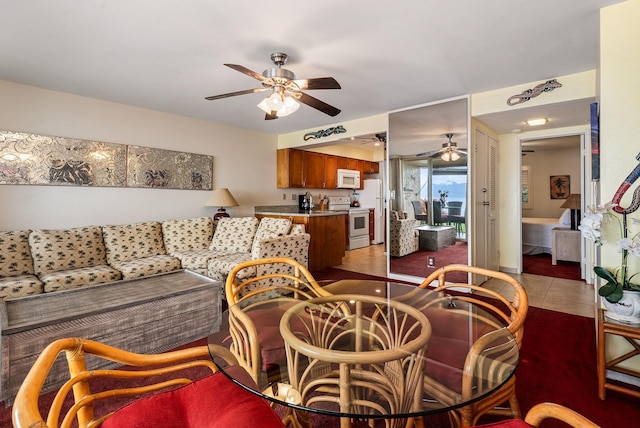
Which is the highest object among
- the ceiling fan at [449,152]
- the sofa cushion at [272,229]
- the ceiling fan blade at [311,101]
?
the ceiling fan blade at [311,101]

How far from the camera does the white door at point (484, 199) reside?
3697 millimetres


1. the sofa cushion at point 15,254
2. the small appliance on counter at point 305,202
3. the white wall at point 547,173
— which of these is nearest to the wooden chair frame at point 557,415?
the sofa cushion at point 15,254

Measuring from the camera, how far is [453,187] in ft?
12.5

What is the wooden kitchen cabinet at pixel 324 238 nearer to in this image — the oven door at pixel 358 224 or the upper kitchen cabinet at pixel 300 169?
the upper kitchen cabinet at pixel 300 169

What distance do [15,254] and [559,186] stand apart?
369 inches

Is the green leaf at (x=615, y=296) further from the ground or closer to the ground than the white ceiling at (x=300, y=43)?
closer to the ground

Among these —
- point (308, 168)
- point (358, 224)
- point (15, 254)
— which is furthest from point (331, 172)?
point (15, 254)

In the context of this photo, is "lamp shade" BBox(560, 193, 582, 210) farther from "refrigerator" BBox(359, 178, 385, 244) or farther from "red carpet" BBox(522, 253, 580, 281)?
"refrigerator" BBox(359, 178, 385, 244)

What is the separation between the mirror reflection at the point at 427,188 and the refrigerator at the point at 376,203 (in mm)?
3078

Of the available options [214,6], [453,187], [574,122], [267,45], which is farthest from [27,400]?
[574,122]

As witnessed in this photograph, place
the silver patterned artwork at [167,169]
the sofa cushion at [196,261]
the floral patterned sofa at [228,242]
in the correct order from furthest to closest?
the silver patterned artwork at [167,169]
the sofa cushion at [196,261]
the floral patterned sofa at [228,242]

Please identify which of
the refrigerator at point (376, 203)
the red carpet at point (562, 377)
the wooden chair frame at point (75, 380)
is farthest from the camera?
the refrigerator at point (376, 203)

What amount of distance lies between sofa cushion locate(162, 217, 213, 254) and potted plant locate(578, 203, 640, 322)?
4027 mm

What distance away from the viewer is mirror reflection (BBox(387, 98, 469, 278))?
369cm
